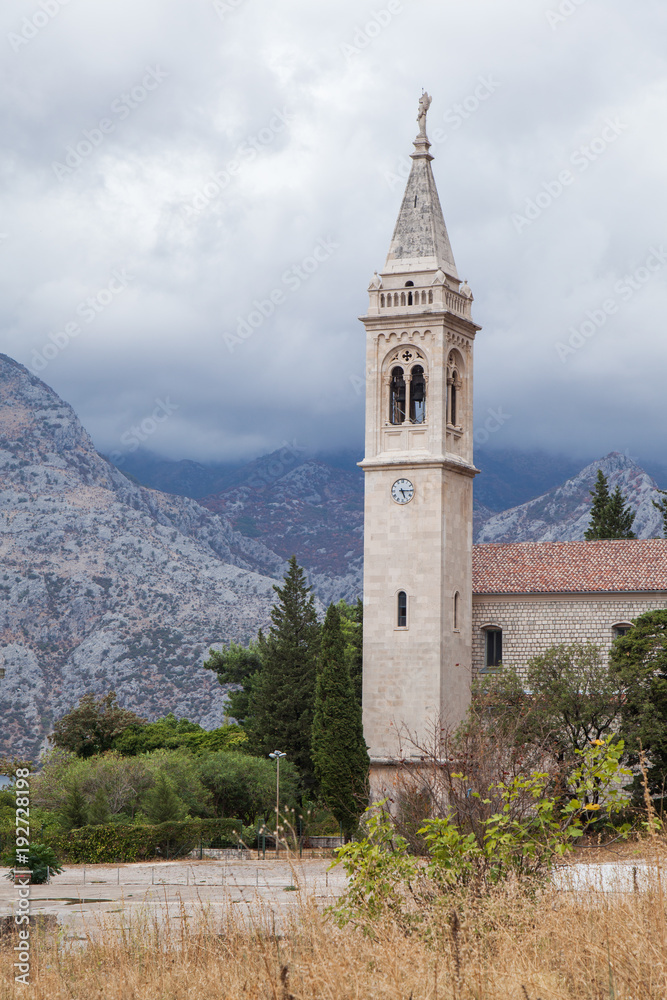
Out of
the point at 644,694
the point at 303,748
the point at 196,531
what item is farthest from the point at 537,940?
the point at 196,531

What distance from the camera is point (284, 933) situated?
12422 mm

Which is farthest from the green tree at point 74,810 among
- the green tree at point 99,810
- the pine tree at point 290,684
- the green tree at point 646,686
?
the green tree at point 646,686

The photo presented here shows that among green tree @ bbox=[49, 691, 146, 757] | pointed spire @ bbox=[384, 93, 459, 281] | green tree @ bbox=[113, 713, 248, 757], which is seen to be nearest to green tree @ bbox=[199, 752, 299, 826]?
green tree @ bbox=[113, 713, 248, 757]

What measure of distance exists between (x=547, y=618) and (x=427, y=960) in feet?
124

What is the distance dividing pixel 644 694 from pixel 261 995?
30.5 m

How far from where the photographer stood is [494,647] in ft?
161

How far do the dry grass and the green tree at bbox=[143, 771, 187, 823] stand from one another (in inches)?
1053

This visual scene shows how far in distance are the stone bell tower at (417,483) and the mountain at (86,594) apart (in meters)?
61.4

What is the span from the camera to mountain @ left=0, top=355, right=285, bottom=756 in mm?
110125

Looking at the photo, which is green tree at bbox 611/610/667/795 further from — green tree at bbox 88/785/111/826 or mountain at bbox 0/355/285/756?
mountain at bbox 0/355/285/756

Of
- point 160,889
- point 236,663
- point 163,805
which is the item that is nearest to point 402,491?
point 163,805

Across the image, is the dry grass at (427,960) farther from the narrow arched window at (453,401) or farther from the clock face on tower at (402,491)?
the narrow arched window at (453,401)

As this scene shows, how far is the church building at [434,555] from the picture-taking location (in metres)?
46.8

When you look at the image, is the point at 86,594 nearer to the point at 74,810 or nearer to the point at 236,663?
the point at 236,663
